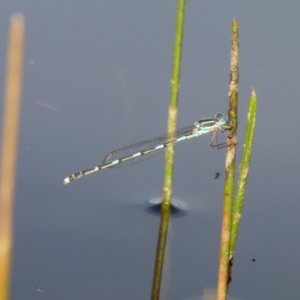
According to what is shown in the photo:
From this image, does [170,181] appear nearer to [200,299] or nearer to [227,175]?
[200,299]

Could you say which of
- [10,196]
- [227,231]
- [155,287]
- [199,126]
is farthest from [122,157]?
[10,196]

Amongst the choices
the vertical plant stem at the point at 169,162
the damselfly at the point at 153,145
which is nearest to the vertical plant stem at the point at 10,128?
the vertical plant stem at the point at 169,162

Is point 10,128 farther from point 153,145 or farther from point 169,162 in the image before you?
point 153,145

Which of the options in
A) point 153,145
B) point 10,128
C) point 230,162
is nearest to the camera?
point 10,128

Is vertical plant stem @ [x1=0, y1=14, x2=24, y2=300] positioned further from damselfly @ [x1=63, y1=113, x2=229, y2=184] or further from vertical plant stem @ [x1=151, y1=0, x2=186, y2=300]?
damselfly @ [x1=63, y1=113, x2=229, y2=184]

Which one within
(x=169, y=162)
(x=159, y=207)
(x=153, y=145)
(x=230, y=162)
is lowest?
(x=230, y=162)

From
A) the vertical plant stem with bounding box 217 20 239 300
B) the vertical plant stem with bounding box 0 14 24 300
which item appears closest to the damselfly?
the vertical plant stem with bounding box 217 20 239 300

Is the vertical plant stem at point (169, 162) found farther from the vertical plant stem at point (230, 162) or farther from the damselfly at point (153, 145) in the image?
the vertical plant stem at point (230, 162)

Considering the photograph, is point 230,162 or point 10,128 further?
point 230,162

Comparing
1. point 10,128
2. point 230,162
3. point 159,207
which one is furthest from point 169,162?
point 10,128
